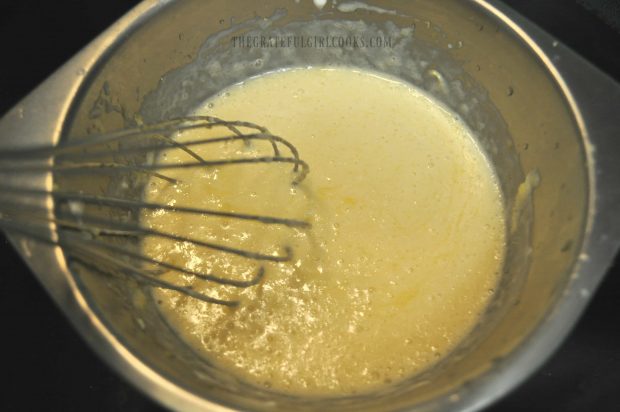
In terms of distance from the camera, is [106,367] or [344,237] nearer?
[106,367]

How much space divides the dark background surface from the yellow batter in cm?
18

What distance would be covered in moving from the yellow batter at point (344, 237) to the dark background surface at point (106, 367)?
0.18 m

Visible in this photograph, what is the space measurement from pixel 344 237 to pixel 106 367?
21.6 inches

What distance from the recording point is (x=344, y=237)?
4.13ft

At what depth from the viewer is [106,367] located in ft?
3.55

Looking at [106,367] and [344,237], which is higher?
[344,237]

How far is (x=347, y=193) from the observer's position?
133cm

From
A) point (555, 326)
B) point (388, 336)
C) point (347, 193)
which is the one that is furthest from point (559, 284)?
point (347, 193)

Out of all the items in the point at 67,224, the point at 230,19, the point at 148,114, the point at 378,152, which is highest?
the point at 230,19

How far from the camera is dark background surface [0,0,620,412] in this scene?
1.13 metres

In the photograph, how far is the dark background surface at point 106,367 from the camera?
113 cm

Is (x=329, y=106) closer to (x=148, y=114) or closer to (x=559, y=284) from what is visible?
(x=148, y=114)

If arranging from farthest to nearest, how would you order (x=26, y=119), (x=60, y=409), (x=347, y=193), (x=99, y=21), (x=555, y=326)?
(x=99, y=21)
(x=347, y=193)
(x=60, y=409)
(x=26, y=119)
(x=555, y=326)

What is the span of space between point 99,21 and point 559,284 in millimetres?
1239
